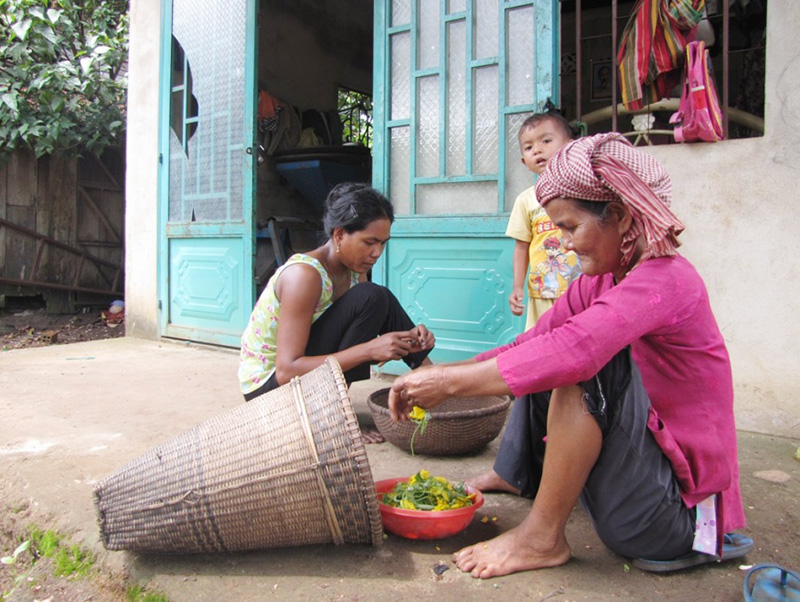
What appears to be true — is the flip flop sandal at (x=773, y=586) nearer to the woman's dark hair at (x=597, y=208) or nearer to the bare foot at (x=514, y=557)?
the bare foot at (x=514, y=557)

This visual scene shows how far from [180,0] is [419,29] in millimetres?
2423

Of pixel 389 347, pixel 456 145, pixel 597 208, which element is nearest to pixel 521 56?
pixel 456 145

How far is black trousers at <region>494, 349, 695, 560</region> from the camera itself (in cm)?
155

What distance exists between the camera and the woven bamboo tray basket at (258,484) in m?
1.66

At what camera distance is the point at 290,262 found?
2.55m

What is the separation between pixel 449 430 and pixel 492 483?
1.06ft

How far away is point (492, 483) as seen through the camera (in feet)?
7.25

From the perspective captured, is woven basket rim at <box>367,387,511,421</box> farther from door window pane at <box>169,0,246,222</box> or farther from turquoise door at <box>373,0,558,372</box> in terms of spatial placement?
door window pane at <box>169,0,246,222</box>

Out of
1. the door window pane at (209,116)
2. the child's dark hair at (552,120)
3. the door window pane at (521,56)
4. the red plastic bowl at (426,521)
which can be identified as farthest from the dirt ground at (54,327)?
the red plastic bowl at (426,521)

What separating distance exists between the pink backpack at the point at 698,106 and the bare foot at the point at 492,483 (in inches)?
73.2

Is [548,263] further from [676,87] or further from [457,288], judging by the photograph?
[676,87]

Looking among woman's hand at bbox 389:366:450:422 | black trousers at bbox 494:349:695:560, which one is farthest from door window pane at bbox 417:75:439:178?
black trousers at bbox 494:349:695:560

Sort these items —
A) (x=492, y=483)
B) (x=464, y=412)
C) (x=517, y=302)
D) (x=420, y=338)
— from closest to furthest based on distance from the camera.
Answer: (x=492, y=483) → (x=464, y=412) → (x=420, y=338) → (x=517, y=302)

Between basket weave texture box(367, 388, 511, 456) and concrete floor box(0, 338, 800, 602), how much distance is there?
6 centimetres
